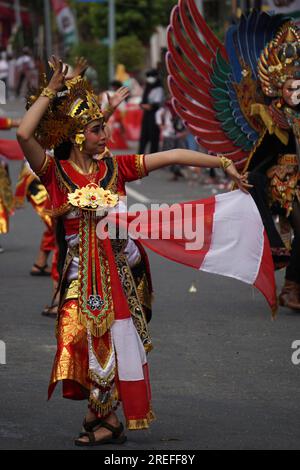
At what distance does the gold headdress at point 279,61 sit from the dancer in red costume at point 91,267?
3.69 meters

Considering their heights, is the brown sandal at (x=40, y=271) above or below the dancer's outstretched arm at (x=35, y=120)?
below

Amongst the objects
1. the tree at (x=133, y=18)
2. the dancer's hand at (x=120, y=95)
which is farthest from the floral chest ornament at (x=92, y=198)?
the tree at (x=133, y=18)

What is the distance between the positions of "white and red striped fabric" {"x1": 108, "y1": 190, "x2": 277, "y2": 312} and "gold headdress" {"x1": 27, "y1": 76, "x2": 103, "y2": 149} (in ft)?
1.94

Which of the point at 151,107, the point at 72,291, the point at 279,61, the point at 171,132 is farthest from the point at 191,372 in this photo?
the point at 151,107

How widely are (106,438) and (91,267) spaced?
81 cm

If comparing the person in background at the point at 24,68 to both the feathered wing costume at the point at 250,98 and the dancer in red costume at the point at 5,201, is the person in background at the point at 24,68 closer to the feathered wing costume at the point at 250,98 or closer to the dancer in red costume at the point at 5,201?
the dancer in red costume at the point at 5,201

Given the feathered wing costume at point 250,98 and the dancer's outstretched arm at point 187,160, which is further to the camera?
the feathered wing costume at point 250,98

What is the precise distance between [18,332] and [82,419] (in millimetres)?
2635

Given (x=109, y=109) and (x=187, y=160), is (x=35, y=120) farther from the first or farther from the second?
→ (x=109, y=109)

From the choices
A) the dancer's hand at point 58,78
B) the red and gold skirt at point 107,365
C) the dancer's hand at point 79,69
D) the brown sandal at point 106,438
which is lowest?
the brown sandal at point 106,438

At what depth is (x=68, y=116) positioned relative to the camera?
6.61 m

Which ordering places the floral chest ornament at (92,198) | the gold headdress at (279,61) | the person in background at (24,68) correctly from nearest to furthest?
the floral chest ornament at (92,198)
the gold headdress at (279,61)
the person in background at (24,68)

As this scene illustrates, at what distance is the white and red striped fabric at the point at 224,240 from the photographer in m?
6.94

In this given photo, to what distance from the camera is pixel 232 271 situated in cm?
714
